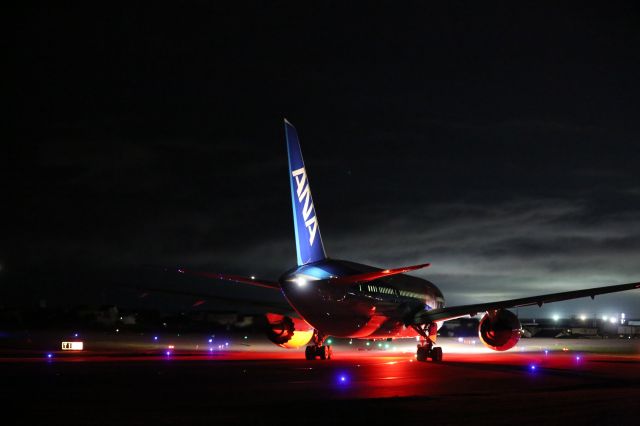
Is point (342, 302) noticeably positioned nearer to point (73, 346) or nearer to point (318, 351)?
point (318, 351)

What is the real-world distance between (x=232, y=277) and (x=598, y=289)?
14502 mm

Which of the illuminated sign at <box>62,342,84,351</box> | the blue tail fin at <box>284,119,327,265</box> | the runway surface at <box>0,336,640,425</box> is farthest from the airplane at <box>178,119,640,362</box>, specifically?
the illuminated sign at <box>62,342,84,351</box>

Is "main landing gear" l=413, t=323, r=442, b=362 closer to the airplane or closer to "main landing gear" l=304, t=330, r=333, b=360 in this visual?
the airplane

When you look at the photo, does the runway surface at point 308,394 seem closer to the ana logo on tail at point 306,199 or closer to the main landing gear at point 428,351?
the main landing gear at point 428,351

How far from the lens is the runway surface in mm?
12453

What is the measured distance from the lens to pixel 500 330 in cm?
3141

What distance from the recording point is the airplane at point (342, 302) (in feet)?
91.8

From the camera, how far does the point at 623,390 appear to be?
1788 centimetres

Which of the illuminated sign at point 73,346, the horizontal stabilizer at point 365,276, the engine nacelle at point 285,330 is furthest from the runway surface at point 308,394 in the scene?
the illuminated sign at point 73,346

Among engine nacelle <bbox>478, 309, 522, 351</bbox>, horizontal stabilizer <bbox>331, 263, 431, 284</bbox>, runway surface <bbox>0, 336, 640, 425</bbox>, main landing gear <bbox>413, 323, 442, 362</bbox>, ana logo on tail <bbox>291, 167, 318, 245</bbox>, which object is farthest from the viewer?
engine nacelle <bbox>478, 309, 522, 351</bbox>

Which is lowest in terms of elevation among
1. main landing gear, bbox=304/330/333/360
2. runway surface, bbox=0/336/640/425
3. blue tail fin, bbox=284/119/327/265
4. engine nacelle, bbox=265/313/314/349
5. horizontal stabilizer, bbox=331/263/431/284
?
runway surface, bbox=0/336/640/425

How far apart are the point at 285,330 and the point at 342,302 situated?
4.51 metres

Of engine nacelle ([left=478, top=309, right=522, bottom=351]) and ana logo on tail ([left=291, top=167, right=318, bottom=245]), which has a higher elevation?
ana logo on tail ([left=291, top=167, right=318, bottom=245])

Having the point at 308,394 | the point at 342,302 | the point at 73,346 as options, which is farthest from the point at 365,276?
the point at 73,346
